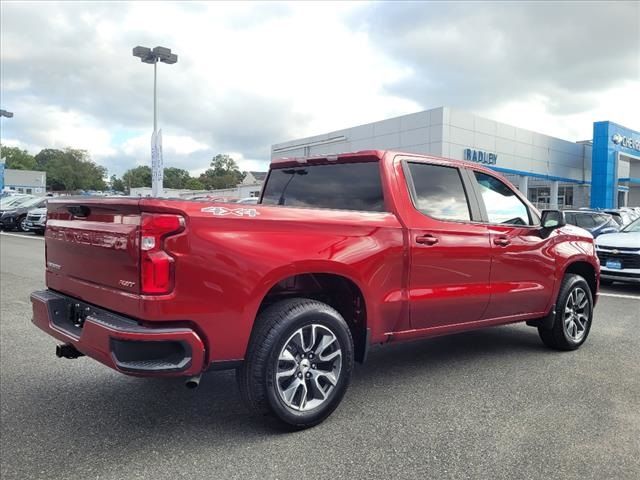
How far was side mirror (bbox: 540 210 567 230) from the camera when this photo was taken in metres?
5.04

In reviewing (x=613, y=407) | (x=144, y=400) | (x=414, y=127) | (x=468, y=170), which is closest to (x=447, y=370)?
(x=613, y=407)

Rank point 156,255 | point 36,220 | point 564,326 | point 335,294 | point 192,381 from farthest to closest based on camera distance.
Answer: point 36,220 → point 564,326 → point 335,294 → point 192,381 → point 156,255

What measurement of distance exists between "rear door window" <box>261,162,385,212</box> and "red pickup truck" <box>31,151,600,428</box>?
1cm

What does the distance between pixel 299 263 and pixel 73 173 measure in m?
126

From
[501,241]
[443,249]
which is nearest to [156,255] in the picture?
[443,249]

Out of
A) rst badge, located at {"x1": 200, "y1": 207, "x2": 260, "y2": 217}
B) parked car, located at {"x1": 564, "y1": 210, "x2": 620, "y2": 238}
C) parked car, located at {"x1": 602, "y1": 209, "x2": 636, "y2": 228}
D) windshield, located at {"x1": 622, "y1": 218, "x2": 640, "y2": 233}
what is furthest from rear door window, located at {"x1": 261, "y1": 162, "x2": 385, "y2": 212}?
parked car, located at {"x1": 602, "y1": 209, "x2": 636, "y2": 228}

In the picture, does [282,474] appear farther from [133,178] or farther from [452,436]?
[133,178]

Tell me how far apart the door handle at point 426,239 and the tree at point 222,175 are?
128163mm

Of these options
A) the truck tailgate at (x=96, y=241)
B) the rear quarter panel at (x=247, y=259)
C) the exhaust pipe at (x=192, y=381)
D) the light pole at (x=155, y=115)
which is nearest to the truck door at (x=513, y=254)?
the rear quarter panel at (x=247, y=259)

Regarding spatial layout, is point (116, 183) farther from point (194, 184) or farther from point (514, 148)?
point (514, 148)

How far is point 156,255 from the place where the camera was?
2.88 meters

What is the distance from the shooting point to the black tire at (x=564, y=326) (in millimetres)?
5336

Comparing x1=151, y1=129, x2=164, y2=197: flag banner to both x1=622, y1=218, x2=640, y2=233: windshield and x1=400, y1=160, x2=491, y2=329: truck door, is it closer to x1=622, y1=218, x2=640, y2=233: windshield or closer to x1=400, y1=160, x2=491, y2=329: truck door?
x1=622, y1=218, x2=640, y2=233: windshield

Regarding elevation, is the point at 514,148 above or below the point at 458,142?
above
